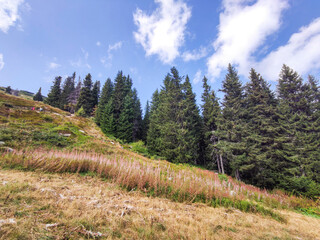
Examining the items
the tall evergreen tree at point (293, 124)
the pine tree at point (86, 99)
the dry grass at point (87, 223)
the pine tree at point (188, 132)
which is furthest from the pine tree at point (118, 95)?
the tall evergreen tree at point (293, 124)

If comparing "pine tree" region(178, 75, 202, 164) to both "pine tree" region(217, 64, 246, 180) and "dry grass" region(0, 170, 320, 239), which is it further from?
"dry grass" region(0, 170, 320, 239)

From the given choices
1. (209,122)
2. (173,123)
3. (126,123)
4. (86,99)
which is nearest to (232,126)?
(209,122)

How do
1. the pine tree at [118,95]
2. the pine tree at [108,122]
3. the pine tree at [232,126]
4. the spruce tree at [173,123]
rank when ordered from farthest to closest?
the pine tree at [118,95]
the pine tree at [108,122]
the spruce tree at [173,123]
the pine tree at [232,126]

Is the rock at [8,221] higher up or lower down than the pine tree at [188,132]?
lower down

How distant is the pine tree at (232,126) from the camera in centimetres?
1588

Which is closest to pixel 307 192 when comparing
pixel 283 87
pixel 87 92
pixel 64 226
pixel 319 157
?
pixel 319 157

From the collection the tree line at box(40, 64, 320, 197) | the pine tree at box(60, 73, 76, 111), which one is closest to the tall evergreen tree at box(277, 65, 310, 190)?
the tree line at box(40, 64, 320, 197)

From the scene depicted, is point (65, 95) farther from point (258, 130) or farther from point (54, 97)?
point (258, 130)

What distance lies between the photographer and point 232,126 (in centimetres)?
1709

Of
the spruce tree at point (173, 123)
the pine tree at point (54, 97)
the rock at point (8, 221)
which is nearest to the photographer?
the rock at point (8, 221)

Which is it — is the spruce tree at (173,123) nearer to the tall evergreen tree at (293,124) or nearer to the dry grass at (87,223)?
the tall evergreen tree at (293,124)

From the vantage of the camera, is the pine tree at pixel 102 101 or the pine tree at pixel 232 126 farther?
the pine tree at pixel 102 101

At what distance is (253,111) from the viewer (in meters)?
18.5

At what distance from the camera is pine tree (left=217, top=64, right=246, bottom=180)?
1588cm
